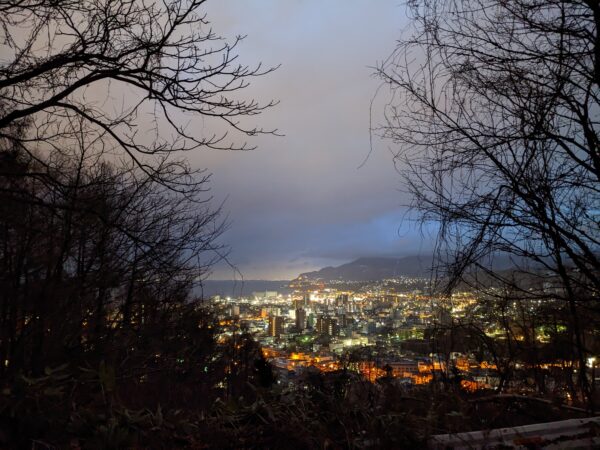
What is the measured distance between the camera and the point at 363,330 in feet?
23.8

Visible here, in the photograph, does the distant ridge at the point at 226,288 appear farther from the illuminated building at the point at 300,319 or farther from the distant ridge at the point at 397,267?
the illuminated building at the point at 300,319

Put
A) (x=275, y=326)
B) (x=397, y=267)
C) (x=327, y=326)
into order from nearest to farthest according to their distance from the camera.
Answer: (x=397, y=267)
(x=327, y=326)
(x=275, y=326)

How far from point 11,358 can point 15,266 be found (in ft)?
3.29

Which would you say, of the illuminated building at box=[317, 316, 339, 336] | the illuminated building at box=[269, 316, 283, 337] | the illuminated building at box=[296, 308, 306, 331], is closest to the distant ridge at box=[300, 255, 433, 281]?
the illuminated building at box=[317, 316, 339, 336]

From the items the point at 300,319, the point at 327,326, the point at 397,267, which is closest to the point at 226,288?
the point at 397,267

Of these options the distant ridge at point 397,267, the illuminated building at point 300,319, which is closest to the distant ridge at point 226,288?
the distant ridge at point 397,267

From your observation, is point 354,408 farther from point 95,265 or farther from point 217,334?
point 217,334

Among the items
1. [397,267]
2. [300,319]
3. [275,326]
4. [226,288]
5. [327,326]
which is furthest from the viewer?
[275,326]

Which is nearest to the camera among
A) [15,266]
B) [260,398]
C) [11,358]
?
→ [260,398]

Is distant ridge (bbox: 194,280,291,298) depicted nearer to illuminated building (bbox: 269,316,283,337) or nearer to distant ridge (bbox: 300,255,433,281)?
distant ridge (bbox: 300,255,433,281)

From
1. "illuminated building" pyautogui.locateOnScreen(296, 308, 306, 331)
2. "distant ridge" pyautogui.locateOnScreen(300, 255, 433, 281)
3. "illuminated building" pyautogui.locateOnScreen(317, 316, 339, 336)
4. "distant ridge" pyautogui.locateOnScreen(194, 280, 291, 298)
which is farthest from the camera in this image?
"illuminated building" pyautogui.locateOnScreen(296, 308, 306, 331)

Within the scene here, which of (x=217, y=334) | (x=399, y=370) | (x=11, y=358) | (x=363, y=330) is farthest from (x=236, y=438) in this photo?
(x=217, y=334)

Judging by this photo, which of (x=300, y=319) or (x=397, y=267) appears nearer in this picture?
(x=397, y=267)

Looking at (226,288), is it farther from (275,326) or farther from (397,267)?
(275,326)
